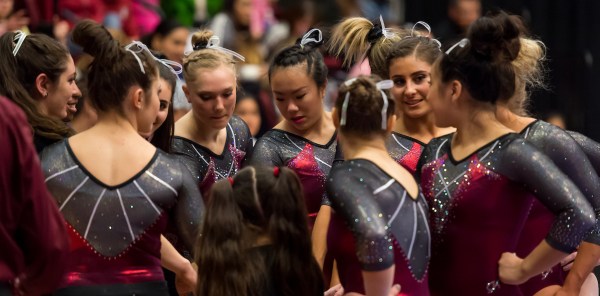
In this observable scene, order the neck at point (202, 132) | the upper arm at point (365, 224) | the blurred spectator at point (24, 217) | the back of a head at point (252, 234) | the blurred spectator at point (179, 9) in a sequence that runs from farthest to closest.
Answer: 1. the blurred spectator at point (179, 9)
2. the neck at point (202, 132)
3. the back of a head at point (252, 234)
4. the upper arm at point (365, 224)
5. the blurred spectator at point (24, 217)

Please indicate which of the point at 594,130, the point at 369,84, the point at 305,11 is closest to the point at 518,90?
the point at 369,84

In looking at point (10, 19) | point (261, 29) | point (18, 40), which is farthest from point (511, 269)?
point (261, 29)

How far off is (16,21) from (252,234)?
3.87m

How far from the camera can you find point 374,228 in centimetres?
356

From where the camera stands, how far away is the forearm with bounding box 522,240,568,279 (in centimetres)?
380

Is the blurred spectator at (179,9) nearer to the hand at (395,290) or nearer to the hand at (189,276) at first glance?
the hand at (189,276)

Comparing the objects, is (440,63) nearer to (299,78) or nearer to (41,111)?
(299,78)

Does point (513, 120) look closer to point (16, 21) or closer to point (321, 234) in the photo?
point (321, 234)

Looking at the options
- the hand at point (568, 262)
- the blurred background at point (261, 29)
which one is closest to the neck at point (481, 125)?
the hand at point (568, 262)

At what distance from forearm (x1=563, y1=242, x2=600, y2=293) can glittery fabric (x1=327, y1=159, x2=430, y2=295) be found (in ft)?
2.44

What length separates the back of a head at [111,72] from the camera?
384cm

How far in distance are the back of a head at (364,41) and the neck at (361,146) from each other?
1066mm

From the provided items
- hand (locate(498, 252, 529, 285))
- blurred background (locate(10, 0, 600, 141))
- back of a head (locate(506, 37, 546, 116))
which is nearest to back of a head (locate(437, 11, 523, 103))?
back of a head (locate(506, 37, 546, 116))

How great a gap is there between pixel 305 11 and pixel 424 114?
5298 mm
